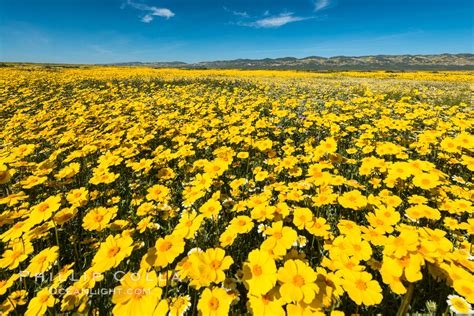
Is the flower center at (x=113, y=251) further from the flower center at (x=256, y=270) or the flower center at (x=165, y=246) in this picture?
the flower center at (x=256, y=270)

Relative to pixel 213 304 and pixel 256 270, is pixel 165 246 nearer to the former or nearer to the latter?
pixel 213 304

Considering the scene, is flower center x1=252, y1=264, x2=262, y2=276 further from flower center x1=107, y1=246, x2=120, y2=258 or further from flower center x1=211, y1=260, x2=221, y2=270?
flower center x1=107, y1=246, x2=120, y2=258

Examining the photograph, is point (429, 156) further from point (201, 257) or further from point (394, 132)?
point (201, 257)

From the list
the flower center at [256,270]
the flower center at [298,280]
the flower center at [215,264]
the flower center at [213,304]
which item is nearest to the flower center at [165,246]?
the flower center at [215,264]

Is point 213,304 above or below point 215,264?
below

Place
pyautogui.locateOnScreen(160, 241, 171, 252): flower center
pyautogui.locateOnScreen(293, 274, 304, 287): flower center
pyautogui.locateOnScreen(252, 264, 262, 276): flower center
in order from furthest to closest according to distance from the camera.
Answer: pyautogui.locateOnScreen(160, 241, 171, 252): flower center → pyautogui.locateOnScreen(252, 264, 262, 276): flower center → pyautogui.locateOnScreen(293, 274, 304, 287): flower center

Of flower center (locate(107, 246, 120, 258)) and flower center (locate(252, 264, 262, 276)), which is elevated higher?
flower center (locate(252, 264, 262, 276))

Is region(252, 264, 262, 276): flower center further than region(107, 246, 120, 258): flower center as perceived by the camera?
No

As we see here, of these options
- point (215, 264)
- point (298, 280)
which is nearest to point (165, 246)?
point (215, 264)

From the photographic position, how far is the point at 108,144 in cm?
488

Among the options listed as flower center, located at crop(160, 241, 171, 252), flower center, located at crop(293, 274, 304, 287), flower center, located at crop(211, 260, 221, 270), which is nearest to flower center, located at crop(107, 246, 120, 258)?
flower center, located at crop(160, 241, 171, 252)

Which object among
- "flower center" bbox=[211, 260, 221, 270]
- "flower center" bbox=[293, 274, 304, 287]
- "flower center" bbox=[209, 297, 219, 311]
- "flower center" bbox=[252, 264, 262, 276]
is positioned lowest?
"flower center" bbox=[209, 297, 219, 311]

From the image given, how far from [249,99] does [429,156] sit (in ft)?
23.4

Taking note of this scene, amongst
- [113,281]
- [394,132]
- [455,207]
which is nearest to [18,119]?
[113,281]
